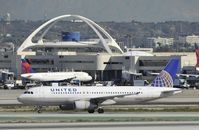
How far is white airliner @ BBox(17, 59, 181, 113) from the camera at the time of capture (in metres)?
89.2

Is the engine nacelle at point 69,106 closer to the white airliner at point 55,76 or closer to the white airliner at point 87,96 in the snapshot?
the white airliner at point 87,96

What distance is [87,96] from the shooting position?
91.0 meters

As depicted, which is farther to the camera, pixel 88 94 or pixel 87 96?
pixel 88 94

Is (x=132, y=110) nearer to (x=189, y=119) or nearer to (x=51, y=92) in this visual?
(x=51, y=92)

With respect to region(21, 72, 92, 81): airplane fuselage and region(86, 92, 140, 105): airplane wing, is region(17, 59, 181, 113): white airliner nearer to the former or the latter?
region(86, 92, 140, 105): airplane wing

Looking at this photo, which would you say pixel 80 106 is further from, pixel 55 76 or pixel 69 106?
pixel 55 76

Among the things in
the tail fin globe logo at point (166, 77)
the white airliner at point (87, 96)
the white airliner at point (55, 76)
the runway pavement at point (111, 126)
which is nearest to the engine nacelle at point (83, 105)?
the white airliner at point (87, 96)

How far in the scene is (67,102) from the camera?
3548 inches

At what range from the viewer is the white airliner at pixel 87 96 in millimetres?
89250

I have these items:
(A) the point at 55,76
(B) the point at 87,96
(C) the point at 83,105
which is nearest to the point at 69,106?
(C) the point at 83,105

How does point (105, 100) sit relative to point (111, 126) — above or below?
above

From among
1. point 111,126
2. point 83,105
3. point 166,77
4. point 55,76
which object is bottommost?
point 111,126

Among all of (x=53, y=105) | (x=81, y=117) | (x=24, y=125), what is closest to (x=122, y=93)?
(x=53, y=105)

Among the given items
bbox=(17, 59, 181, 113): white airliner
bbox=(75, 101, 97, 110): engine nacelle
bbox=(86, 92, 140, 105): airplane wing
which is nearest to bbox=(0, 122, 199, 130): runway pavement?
bbox=(75, 101, 97, 110): engine nacelle
